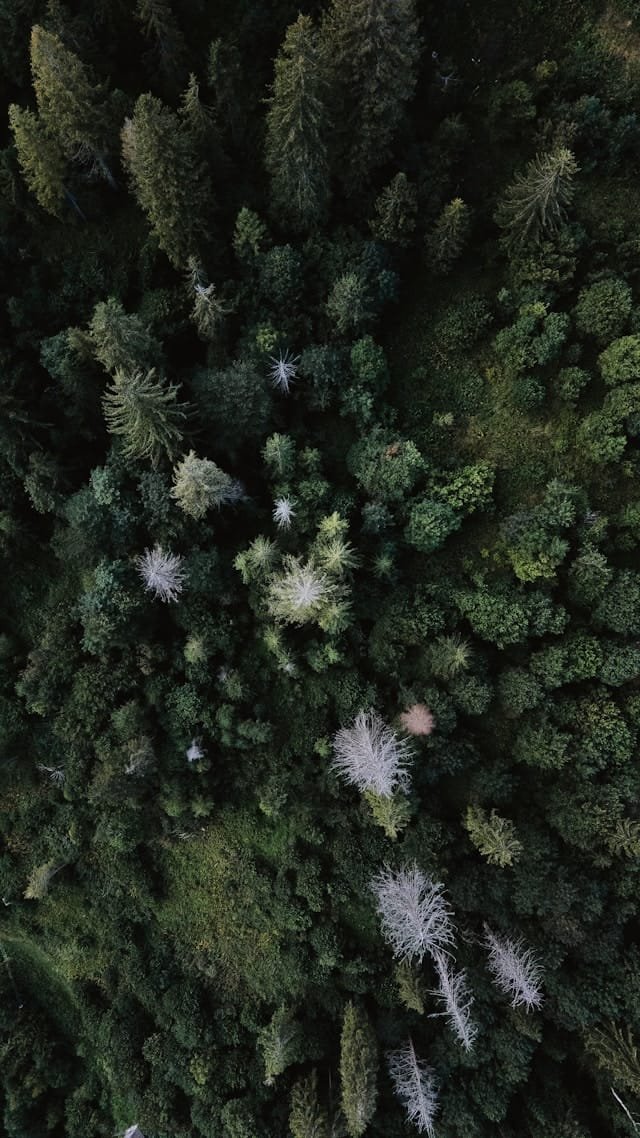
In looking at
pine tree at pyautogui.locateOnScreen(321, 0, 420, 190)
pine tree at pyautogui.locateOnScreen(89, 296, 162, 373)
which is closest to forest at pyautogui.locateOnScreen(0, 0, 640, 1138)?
pine tree at pyautogui.locateOnScreen(321, 0, 420, 190)

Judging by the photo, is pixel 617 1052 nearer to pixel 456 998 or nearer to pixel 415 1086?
pixel 456 998

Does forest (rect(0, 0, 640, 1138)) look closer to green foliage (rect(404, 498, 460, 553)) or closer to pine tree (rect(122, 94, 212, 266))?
green foliage (rect(404, 498, 460, 553))

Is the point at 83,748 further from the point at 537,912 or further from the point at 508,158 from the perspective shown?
the point at 508,158

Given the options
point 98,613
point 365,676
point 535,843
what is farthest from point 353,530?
point 535,843

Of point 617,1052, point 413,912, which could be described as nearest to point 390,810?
point 413,912

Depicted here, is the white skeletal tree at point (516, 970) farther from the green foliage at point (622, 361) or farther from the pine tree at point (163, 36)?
the pine tree at point (163, 36)

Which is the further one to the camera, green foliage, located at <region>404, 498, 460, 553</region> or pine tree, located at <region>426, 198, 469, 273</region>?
green foliage, located at <region>404, 498, 460, 553</region>
